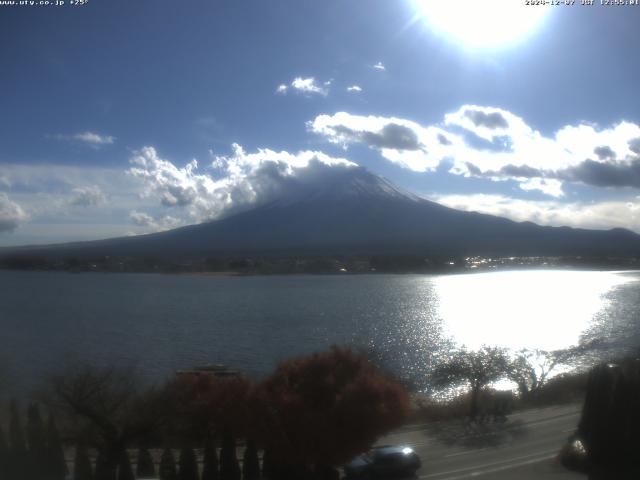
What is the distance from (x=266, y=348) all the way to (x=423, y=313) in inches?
464

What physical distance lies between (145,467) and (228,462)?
103 centimetres

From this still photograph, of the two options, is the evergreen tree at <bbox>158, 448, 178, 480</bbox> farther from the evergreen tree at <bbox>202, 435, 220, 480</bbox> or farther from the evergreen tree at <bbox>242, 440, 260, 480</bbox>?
the evergreen tree at <bbox>242, 440, 260, 480</bbox>

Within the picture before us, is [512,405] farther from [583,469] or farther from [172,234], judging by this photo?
[172,234]

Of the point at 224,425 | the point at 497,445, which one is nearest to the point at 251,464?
the point at 224,425

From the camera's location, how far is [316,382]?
290 inches

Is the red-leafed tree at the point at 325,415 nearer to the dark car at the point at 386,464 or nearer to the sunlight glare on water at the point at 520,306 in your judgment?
the dark car at the point at 386,464

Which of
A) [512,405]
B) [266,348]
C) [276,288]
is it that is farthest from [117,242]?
[512,405]

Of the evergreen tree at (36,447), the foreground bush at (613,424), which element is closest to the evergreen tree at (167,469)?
the evergreen tree at (36,447)

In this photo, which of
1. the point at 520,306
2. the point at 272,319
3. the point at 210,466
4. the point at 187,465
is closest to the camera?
the point at 187,465

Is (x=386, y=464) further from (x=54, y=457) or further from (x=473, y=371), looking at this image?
(x=473, y=371)

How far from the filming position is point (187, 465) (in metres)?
6.78

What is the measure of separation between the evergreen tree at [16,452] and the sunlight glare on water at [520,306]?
14.0 m

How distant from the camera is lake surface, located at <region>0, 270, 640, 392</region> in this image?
16922 mm

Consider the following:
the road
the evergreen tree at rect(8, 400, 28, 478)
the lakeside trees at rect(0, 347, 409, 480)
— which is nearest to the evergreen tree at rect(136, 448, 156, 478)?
Result: the lakeside trees at rect(0, 347, 409, 480)
